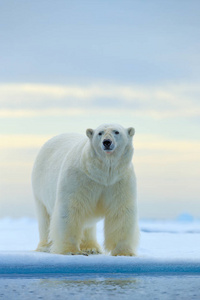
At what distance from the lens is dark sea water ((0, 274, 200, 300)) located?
4617 millimetres

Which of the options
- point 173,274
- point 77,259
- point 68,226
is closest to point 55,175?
point 68,226

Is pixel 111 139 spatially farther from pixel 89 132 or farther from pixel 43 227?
pixel 43 227

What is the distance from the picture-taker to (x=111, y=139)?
583 centimetres

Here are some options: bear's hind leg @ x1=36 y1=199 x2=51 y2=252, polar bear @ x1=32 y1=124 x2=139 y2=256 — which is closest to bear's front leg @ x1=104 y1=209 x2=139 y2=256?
polar bear @ x1=32 y1=124 x2=139 y2=256

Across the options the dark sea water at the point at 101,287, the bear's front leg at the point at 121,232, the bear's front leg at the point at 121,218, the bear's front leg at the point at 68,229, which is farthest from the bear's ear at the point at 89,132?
the dark sea water at the point at 101,287

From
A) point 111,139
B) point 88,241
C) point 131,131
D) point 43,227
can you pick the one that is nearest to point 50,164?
point 43,227

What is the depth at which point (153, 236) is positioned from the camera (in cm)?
1241

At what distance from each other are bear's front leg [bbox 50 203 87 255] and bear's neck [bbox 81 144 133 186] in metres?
0.45

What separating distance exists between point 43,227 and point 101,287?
2.69 metres

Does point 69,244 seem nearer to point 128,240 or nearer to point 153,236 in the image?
point 128,240

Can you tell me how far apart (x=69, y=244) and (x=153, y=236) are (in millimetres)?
6382

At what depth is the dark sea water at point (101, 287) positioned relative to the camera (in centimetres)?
462

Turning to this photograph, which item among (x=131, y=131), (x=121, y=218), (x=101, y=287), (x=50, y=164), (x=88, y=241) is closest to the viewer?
(x=101, y=287)

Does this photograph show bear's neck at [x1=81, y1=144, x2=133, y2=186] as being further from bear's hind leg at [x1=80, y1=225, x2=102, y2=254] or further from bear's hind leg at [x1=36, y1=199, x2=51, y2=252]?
bear's hind leg at [x1=36, y1=199, x2=51, y2=252]
